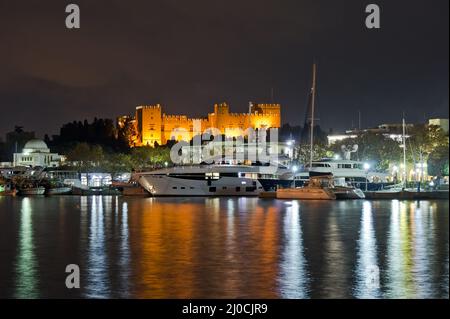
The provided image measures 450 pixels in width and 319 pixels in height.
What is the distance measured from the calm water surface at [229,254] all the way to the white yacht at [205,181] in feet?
65.9

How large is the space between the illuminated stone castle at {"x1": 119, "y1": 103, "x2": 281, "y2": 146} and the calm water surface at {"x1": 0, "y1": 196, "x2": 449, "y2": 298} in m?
91.6

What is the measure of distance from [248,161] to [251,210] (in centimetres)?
2998

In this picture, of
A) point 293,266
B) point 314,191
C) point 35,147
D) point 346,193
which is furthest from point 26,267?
point 35,147

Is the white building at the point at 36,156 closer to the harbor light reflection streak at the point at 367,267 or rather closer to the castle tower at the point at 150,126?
the castle tower at the point at 150,126

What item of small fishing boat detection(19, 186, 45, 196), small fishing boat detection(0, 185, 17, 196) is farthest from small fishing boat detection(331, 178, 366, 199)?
small fishing boat detection(0, 185, 17, 196)

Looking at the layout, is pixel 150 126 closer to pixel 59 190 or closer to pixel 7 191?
pixel 59 190

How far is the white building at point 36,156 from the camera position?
117625 millimetres

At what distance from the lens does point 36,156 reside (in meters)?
119

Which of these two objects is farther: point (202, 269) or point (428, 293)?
point (202, 269)

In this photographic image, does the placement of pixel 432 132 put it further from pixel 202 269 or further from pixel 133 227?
pixel 202 269

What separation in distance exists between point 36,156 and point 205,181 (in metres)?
63.4

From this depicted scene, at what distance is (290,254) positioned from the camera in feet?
77.4
